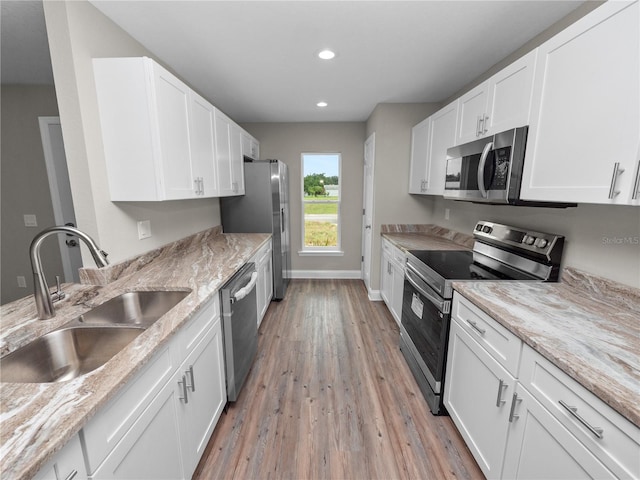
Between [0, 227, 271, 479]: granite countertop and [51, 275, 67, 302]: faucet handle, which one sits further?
[51, 275, 67, 302]: faucet handle

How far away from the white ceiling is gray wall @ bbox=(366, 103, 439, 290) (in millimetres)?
352

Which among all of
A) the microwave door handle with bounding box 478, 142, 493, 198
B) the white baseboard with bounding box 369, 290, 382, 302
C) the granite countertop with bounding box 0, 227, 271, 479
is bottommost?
the white baseboard with bounding box 369, 290, 382, 302

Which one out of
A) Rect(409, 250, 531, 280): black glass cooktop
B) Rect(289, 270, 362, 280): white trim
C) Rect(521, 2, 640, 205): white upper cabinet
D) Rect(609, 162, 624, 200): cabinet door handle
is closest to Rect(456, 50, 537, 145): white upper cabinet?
Rect(521, 2, 640, 205): white upper cabinet

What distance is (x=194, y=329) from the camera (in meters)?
1.32

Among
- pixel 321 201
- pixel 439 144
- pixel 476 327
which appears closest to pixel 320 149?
pixel 321 201

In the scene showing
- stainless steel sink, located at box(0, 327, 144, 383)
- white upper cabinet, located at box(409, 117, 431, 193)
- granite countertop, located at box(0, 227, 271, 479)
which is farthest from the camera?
white upper cabinet, located at box(409, 117, 431, 193)

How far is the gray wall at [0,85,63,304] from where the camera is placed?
2412mm

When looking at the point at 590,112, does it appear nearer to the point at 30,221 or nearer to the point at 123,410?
the point at 123,410

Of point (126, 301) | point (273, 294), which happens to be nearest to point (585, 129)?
point (126, 301)

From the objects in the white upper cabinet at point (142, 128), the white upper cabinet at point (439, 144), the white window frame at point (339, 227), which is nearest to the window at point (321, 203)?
the white window frame at point (339, 227)

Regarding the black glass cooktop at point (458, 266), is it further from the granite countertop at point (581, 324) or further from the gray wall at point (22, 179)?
the gray wall at point (22, 179)

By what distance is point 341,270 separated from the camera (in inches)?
178

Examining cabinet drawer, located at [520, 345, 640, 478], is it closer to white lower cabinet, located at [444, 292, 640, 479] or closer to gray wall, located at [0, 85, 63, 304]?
white lower cabinet, located at [444, 292, 640, 479]

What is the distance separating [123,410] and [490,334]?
1507 millimetres
